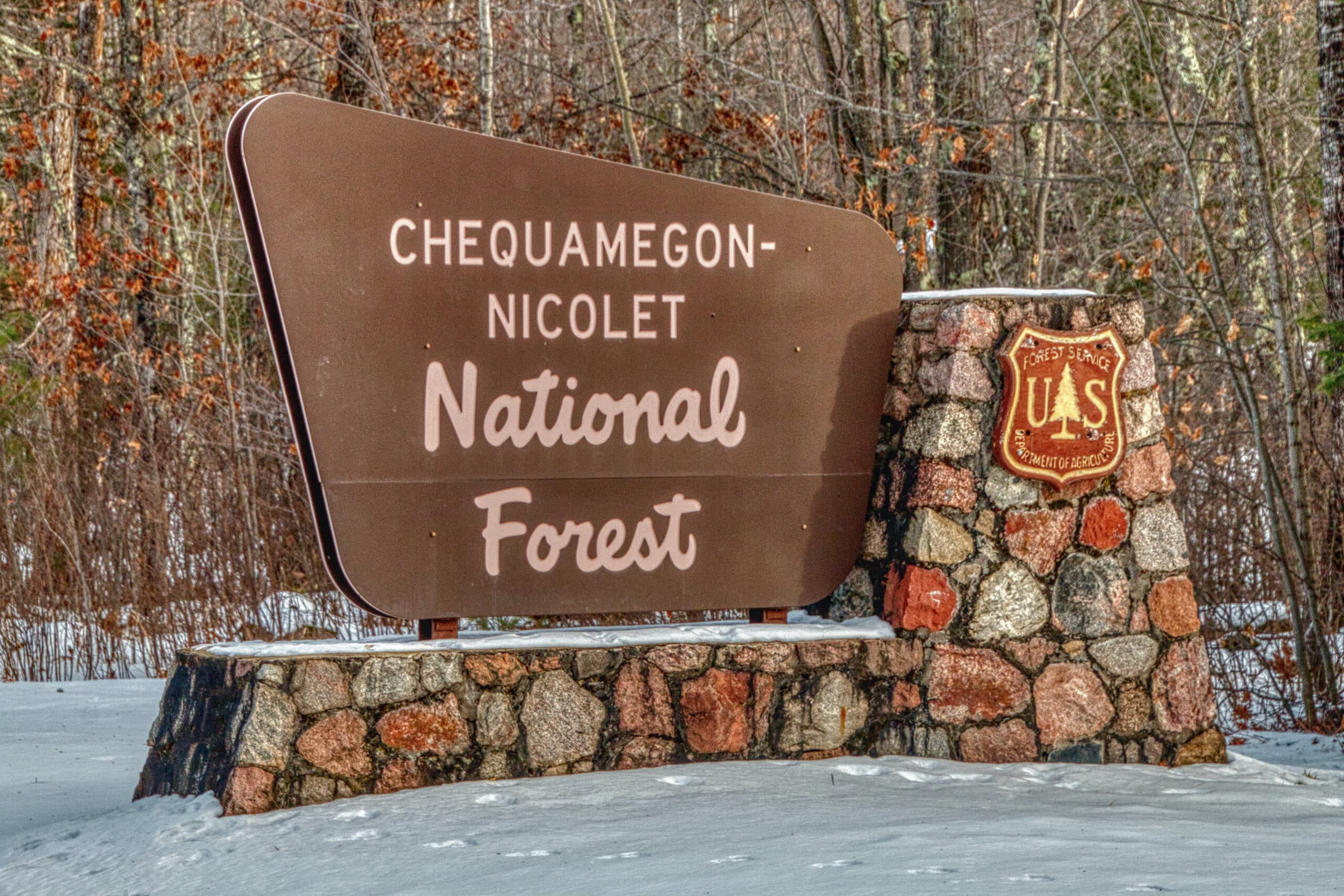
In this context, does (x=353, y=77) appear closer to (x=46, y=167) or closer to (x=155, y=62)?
(x=155, y=62)

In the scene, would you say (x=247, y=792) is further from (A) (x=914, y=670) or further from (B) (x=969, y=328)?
(B) (x=969, y=328)

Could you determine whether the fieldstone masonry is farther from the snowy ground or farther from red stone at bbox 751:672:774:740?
the snowy ground

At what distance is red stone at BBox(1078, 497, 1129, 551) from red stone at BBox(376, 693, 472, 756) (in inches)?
91.4

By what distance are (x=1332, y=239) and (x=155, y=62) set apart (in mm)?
10589

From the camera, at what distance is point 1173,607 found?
5.39m

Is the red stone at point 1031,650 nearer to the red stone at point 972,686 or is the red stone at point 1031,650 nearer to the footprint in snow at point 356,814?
the red stone at point 972,686

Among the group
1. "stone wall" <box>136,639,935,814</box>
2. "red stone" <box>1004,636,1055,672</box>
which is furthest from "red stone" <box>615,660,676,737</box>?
"red stone" <box>1004,636,1055,672</box>

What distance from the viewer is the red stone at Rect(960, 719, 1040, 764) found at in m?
5.19

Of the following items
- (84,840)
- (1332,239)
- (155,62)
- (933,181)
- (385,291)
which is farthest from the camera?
(155,62)

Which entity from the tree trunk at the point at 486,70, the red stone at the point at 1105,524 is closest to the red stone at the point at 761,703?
the red stone at the point at 1105,524

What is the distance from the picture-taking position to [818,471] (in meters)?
5.36

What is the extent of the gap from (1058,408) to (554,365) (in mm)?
1809

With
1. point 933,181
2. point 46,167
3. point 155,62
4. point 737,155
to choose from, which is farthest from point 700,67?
point 46,167

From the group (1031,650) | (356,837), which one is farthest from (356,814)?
(1031,650)
